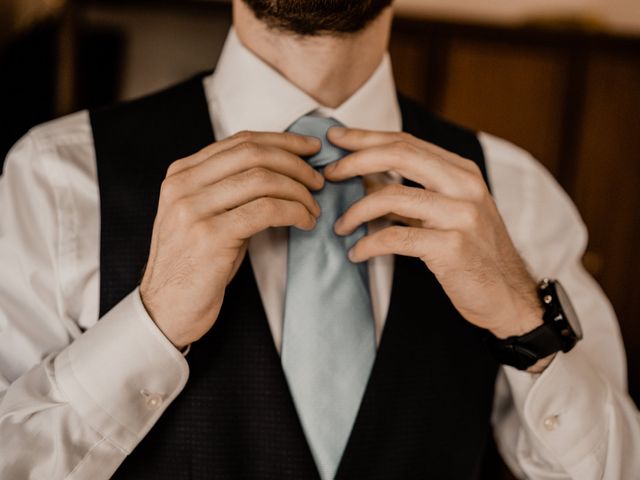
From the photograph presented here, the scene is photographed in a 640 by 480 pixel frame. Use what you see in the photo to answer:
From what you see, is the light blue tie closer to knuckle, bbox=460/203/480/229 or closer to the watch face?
knuckle, bbox=460/203/480/229

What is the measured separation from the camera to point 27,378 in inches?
29.4

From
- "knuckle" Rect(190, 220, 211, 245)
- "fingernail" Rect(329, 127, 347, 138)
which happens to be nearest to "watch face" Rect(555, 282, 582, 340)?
"fingernail" Rect(329, 127, 347, 138)

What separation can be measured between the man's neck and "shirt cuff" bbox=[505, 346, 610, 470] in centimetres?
49

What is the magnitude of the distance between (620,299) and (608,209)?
295 mm

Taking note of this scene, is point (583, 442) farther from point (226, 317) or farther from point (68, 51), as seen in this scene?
point (68, 51)

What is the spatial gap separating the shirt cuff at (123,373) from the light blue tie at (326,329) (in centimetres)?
15

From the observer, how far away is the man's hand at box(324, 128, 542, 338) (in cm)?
76

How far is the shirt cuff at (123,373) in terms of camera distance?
2.38 feet

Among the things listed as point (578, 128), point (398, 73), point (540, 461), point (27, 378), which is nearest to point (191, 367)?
point (27, 378)

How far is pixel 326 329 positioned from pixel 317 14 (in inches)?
15.8

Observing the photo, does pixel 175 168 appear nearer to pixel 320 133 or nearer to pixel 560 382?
pixel 320 133

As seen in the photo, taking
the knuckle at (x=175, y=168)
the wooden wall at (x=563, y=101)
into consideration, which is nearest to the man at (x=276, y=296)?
the knuckle at (x=175, y=168)

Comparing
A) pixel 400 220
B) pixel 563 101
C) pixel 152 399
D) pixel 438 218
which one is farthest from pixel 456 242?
pixel 563 101

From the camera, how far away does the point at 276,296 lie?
2.75ft
